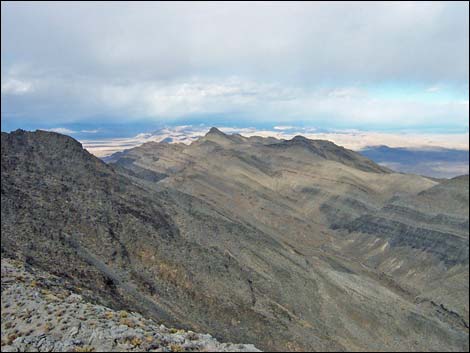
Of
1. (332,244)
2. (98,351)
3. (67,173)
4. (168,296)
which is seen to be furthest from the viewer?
(332,244)

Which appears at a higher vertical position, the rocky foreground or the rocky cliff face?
the rocky foreground

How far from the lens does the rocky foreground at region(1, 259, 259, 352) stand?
10.9 m

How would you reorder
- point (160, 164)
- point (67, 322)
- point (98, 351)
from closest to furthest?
point (98, 351)
point (67, 322)
point (160, 164)

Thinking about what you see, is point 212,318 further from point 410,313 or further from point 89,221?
point 410,313

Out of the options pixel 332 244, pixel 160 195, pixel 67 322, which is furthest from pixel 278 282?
pixel 332 244

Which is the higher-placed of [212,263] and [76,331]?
[76,331]

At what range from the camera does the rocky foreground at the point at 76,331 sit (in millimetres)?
10875

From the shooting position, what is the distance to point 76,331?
11.9 meters

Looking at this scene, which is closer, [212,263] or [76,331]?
[76,331]

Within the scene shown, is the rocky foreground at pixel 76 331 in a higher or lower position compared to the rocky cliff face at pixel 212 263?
higher

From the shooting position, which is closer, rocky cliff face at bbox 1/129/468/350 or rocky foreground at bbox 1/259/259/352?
rocky foreground at bbox 1/259/259/352

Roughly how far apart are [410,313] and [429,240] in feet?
86.8

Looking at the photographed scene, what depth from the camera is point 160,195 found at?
54.3 meters

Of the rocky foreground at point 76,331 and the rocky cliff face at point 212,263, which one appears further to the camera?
the rocky cliff face at point 212,263
